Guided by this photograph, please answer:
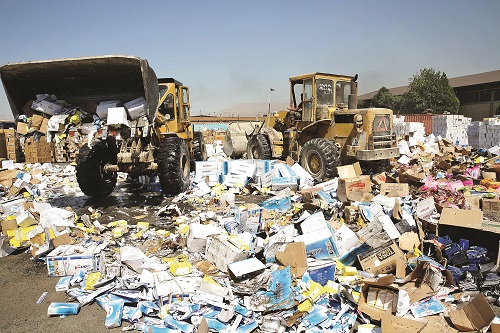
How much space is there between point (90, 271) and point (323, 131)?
630cm

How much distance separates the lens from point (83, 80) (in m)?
6.17

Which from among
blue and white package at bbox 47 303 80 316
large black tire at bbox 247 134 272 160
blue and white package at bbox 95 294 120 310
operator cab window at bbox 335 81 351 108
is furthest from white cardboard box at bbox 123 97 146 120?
operator cab window at bbox 335 81 351 108

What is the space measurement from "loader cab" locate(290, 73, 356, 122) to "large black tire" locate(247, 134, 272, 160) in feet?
5.35

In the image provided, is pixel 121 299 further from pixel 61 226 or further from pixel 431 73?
pixel 431 73

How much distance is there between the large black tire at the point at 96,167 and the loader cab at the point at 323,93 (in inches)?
184

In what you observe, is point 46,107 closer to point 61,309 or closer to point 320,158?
point 61,309

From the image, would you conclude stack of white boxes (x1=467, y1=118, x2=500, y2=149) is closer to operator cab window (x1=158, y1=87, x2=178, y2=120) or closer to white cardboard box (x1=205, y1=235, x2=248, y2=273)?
operator cab window (x1=158, y1=87, x2=178, y2=120)

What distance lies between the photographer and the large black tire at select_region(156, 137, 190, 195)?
641 centimetres

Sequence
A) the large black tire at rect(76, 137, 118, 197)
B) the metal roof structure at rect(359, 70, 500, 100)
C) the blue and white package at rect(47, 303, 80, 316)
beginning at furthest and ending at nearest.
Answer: the metal roof structure at rect(359, 70, 500, 100), the large black tire at rect(76, 137, 118, 197), the blue and white package at rect(47, 303, 80, 316)

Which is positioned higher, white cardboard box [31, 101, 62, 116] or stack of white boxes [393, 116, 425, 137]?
white cardboard box [31, 101, 62, 116]

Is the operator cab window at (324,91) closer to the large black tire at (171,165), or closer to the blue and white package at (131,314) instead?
the large black tire at (171,165)

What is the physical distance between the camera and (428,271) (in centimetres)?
335

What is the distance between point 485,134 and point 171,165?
12547 mm

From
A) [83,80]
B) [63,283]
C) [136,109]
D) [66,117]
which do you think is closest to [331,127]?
[136,109]
